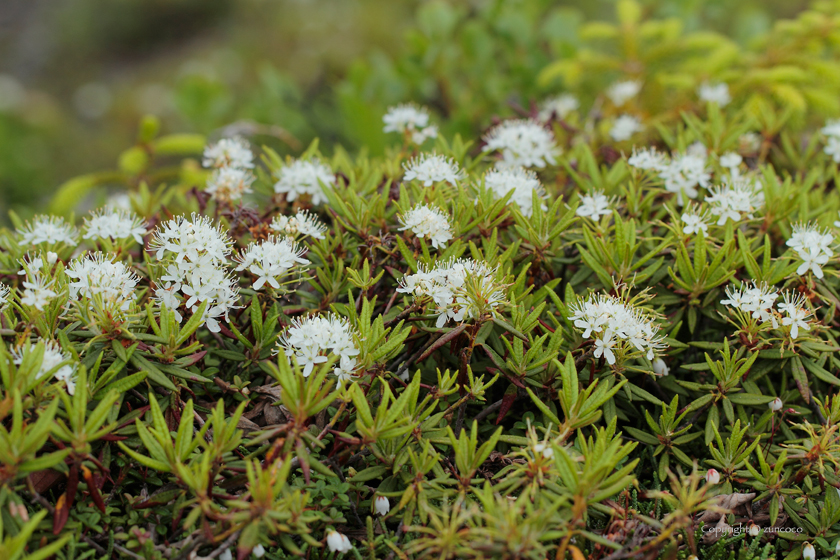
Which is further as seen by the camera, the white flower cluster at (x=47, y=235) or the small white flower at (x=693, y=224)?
the white flower cluster at (x=47, y=235)

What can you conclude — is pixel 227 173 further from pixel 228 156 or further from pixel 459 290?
pixel 459 290

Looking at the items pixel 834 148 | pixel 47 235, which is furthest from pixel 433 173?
pixel 834 148

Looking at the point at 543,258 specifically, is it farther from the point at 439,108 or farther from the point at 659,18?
the point at 659,18

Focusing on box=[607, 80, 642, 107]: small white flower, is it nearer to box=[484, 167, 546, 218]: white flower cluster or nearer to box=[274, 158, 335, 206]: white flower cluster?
box=[484, 167, 546, 218]: white flower cluster

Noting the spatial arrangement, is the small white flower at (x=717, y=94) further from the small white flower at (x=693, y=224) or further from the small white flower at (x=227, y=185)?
the small white flower at (x=227, y=185)

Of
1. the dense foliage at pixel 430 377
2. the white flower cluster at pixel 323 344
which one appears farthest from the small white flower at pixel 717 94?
the white flower cluster at pixel 323 344

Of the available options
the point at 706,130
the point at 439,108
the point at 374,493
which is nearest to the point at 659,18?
the point at 439,108

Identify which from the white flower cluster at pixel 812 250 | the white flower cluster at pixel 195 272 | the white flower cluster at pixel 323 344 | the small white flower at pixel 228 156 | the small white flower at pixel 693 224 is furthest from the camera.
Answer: the small white flower at pixel 228 156

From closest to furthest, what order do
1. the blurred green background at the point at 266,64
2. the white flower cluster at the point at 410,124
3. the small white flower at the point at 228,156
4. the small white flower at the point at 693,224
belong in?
1. the small white flower at the point at 693,224
2. the small white flower at the point at 228,156
3. the white flower cluster at the point at 410,124
4. the blurred green background at the point at 266,64
